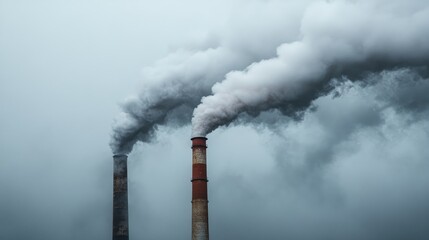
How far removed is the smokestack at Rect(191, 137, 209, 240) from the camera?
72.2 ft

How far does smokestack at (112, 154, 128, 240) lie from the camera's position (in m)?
25.1

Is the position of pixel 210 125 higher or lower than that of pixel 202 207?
higher

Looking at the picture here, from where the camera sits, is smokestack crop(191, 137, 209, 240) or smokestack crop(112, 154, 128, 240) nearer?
smokestack crop(191, 137, 209, 240)

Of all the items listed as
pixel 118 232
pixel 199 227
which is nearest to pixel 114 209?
pixel 118 232

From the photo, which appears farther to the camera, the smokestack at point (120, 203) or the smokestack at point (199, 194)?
the smokestack at point (120, 203)

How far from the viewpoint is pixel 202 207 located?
869 inches

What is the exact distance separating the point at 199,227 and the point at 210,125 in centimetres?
400

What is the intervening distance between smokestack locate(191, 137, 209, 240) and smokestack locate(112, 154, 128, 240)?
4341 mm

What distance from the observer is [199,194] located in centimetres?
2217

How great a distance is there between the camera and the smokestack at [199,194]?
22016mm

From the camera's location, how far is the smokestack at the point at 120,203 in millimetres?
25094

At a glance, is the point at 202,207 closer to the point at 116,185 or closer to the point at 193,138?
the point at 193,138

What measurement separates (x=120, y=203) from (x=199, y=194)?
4796 millimetres

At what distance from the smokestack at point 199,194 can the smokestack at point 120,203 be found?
14.2 feet
